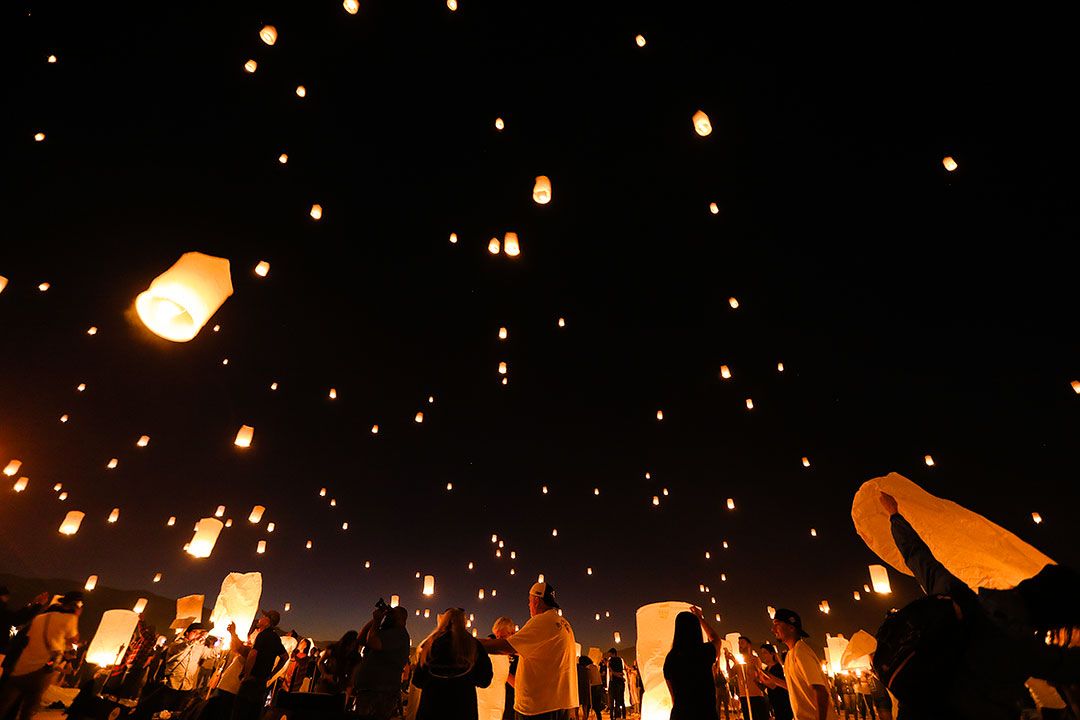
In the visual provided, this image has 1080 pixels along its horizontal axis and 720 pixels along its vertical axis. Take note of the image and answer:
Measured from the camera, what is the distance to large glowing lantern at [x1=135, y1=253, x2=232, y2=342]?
318 cm

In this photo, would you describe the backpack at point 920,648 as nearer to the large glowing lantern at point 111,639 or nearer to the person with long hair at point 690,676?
the person with long hair at point 690,676

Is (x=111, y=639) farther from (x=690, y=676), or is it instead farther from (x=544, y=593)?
(x=690, y=676)

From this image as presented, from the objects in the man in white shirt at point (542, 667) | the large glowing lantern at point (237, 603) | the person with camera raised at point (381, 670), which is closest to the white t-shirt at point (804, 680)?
the man in white shirt at point (542, 667)

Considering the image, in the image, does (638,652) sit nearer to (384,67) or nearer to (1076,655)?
(1076,655)

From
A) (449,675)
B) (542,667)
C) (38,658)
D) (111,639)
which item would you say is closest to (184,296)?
(449,675)

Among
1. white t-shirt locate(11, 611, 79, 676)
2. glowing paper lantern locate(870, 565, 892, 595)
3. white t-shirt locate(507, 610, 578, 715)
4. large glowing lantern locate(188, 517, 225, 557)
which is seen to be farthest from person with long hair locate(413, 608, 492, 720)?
glowing paper lantern locate(870, 565, 892, 595)

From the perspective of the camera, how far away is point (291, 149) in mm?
9578

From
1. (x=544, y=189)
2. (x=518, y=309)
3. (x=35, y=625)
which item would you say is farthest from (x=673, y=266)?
(x=35, y=625)

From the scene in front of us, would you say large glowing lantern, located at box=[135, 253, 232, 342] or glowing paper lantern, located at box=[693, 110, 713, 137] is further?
glowing paper lantern, located at box=[693, 110, 713, 137]

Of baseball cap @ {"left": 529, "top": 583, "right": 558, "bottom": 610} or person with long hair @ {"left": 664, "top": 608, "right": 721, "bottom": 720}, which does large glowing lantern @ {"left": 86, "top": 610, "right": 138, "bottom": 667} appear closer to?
baseball cap @ {"left": 529, "top": 583, "right": 558, "bottom": 610}

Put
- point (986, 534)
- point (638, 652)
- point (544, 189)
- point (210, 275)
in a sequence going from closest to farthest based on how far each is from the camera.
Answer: point (986, 534) < point (210, 275) < point (638, 652) < point (544, 189)

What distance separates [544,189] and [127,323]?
1154cm

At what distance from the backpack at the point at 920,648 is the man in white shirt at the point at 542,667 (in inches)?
81.6

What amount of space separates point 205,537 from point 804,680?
1014 cm
